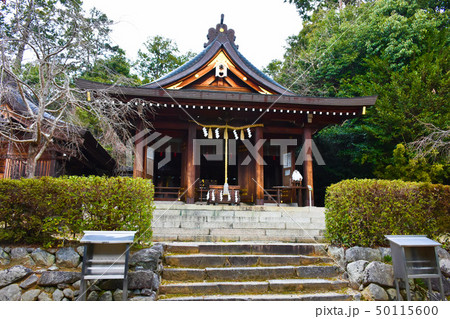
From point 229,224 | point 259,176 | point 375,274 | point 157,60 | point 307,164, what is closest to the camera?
point 375,274

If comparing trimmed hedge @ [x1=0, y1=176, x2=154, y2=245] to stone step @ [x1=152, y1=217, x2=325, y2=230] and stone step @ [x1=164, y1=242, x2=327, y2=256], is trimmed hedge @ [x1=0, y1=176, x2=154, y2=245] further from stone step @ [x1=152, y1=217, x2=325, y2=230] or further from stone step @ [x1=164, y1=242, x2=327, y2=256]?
stone step @ [x1=152, y1=217, x2=325, y2=230]

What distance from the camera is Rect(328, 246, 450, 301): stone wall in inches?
175

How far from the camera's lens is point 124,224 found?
4.55 meters

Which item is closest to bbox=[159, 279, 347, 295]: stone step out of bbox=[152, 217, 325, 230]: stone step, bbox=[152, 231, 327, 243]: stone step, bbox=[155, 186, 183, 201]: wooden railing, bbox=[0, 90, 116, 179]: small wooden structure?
bbox=[152, 231, 327, 243]: stone step

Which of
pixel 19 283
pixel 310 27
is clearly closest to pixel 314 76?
pixel 310 27

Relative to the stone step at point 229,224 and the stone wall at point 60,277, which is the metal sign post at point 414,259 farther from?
the stone wall at point 60,277

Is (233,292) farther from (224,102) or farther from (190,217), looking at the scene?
(224,102)

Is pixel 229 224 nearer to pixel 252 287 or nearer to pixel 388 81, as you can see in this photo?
pixel 252 287

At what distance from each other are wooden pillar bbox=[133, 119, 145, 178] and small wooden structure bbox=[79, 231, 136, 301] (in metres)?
5.63

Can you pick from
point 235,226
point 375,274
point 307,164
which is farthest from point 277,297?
point 307,164

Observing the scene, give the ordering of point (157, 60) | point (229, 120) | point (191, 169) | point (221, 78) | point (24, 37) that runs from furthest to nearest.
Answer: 1. point (157, 60)
2. point (221, 78)
3. point (229, 120)
4. point (191, 169)
5. point (24, 37)

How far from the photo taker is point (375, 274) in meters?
4.53

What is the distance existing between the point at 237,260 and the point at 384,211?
2708 mm

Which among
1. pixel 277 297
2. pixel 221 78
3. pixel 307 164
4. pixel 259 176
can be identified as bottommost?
pixel 277 297
